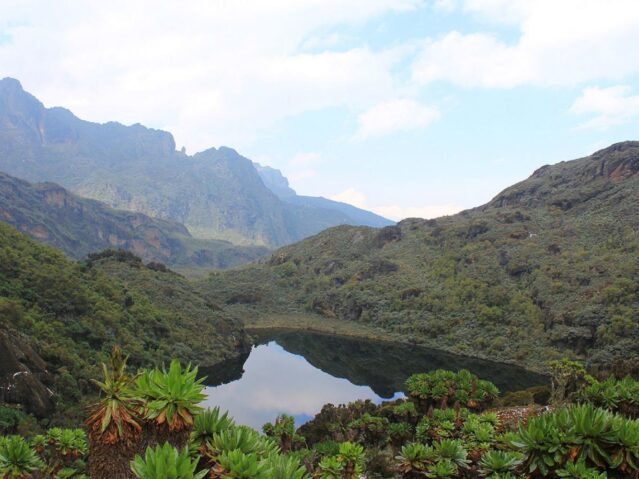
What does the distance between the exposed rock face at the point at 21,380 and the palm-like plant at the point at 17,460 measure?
24391 mm

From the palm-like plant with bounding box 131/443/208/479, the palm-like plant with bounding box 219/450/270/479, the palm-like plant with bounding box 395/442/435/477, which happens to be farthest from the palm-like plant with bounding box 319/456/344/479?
the palm-like plant with bounding box 131/443/208/479

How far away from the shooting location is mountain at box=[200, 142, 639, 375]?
79.0 metres

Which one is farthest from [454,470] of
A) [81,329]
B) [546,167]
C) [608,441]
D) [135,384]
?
[546,167]

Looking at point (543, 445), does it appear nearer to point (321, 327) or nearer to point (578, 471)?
point (578, 471)

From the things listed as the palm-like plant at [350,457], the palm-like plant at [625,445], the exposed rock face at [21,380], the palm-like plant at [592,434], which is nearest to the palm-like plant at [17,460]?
the palm-like plant at [350,457]

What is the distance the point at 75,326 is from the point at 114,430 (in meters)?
46.6

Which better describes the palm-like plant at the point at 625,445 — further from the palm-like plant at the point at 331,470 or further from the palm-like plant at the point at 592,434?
the palm-like plant at the point at 331,470

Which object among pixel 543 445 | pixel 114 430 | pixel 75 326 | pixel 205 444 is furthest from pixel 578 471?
pixel 75 326

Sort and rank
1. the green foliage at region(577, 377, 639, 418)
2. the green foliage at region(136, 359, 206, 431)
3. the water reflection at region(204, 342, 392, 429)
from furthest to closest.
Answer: the water reflection at region(204, 342, 392, 429), the green foliage at region(577, 377, 639, 418), the green foliage at region(136, 359, 206, 431)

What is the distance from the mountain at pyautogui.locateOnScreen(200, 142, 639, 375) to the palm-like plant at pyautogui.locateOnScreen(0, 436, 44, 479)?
52.6m

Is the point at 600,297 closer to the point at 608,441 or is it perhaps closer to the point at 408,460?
the point at 408,460

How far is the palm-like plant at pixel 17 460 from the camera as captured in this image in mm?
12734

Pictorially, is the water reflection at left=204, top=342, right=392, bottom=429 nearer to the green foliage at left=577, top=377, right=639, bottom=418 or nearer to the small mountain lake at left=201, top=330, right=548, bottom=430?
the small mountain lake at left=201, top=330, right=548, bottom=430

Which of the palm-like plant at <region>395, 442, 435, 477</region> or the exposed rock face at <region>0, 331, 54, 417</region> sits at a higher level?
the exposed rock face at <region>0, 331, 54, 417</region>
